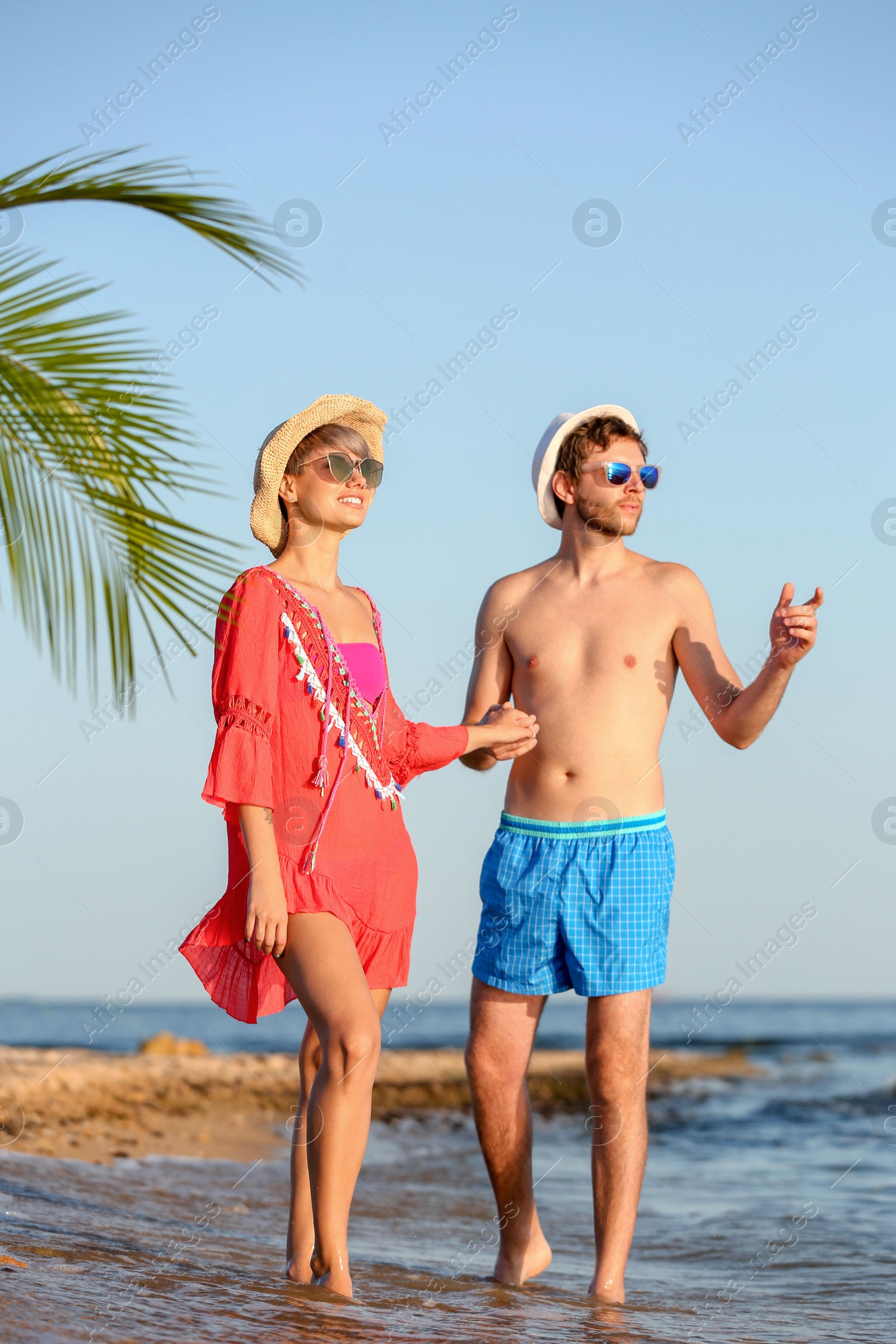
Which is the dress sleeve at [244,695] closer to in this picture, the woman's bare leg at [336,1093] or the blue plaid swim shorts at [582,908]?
the woman's bare leg at [336,1093]

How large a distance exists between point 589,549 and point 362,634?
1.04 m

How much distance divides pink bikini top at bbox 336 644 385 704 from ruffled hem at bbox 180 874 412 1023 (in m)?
0.54

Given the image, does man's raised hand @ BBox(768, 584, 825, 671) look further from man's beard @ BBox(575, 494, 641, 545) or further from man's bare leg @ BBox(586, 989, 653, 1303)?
man's bare leg @ BBox(586, 989, 653, 1303)

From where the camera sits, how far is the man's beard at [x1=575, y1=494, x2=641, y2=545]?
4008 millimetres

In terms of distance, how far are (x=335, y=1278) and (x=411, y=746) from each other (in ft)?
4.30

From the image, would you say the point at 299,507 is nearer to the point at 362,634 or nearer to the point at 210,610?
the point at 362,634

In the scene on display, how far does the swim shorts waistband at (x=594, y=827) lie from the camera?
150 inches

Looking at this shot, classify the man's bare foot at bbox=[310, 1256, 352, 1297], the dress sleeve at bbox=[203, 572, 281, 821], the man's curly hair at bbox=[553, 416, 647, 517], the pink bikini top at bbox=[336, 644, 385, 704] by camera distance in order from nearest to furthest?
the man's bare foot at bbox=[310, 1256, 352, 1297] → the dress sleeve at bbox=[203, 572, 281, 821] → the pink bikini top at bbox=[336, 644, 385, 704] → the man's curly hair at bbox=[553, 416, 647, 517]

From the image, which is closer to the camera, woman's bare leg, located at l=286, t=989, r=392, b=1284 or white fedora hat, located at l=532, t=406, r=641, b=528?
woman's bare leg, located at l=286, t=989, r=392, b=1284

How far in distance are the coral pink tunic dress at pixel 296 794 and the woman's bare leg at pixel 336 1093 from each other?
0.17 meters

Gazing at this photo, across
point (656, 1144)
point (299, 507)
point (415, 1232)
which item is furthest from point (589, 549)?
point (656, 1144)

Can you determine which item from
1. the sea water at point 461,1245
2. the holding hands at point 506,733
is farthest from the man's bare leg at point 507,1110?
the holding hands at point 506,733

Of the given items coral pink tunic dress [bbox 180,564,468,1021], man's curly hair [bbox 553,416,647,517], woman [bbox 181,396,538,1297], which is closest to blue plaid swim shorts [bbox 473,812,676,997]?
woman [bbox 181,396,538,1297]

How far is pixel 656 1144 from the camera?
10.3 metres
